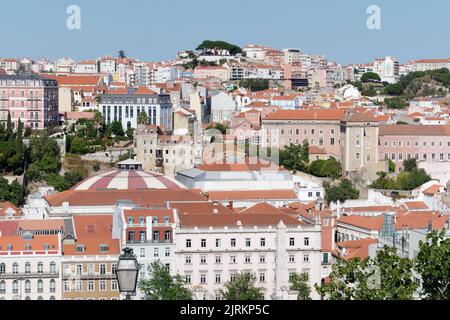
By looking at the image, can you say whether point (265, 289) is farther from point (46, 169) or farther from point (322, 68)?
point (322, 68)

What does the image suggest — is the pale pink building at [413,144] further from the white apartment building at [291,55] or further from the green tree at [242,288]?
the white apartment building at [291,55]

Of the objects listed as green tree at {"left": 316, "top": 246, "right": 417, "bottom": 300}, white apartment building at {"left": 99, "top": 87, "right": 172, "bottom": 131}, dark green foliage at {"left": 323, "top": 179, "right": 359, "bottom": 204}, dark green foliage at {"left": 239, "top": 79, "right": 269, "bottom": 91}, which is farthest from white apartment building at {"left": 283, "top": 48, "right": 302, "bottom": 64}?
green tree at {"left": 316, "top": 246, "right": 417, "bottom": 300}

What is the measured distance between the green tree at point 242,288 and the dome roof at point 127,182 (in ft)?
22.6

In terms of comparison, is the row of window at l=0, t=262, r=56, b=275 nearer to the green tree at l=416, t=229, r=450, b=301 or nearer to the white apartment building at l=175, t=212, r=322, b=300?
the white apartment building at l=175, t=212, r=322, b=300

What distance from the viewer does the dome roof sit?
2045cm

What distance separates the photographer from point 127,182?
20703 millimetres


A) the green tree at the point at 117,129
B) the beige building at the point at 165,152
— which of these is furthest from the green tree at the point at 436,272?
the green tree at the point at 117,129

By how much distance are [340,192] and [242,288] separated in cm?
1196

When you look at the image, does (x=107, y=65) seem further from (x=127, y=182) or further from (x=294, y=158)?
(x=127, y=182)

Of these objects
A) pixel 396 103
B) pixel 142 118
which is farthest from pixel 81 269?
pixel 396 103

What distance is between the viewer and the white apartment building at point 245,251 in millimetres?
13977

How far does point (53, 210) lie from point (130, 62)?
3447cm

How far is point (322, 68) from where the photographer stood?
53312 millimetres
